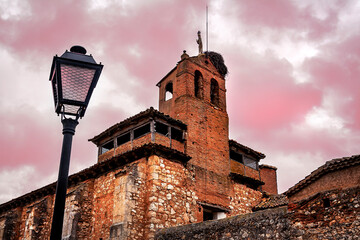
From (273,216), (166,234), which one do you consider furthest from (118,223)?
(273,216)

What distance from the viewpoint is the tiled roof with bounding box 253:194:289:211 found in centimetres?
1982

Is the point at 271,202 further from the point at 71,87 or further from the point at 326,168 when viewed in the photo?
the point at 71,87

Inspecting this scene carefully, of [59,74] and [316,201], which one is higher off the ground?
[59,74]

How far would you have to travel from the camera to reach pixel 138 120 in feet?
61.0

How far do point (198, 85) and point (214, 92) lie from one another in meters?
1.53

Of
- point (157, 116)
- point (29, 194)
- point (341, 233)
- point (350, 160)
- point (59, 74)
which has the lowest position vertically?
point (341, 233)

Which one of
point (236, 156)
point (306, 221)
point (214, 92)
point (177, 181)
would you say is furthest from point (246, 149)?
point (306, 221)

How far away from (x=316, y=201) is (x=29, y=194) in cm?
1969

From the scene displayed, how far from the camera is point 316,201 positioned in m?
8.59

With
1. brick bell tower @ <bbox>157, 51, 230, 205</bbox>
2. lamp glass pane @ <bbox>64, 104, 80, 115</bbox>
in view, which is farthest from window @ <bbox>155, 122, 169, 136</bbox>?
lamp glass pane @ <bbox>64, 104, 80, 115</bbox>

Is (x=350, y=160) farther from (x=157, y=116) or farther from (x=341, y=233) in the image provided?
(x=157, y=116)

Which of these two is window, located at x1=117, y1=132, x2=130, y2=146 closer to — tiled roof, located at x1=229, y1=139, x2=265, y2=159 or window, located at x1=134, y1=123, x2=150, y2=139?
window, located at x1=134, y1=123, x2=150, y2=139

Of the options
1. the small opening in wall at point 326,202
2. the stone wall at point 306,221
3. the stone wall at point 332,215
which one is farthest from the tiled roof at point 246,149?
the small opening in wall at point 326,202

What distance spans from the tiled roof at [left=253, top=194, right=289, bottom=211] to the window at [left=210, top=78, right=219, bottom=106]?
21.0 ft
